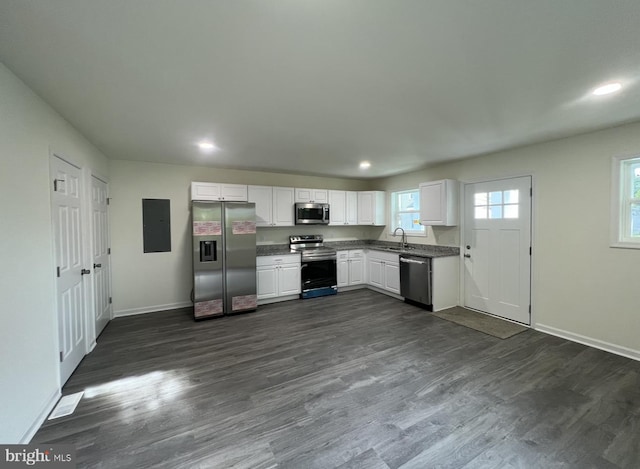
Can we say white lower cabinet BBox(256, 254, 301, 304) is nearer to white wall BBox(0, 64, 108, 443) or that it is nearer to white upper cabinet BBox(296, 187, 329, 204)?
white upper cabinet BBox(296, 187, 329, 204)

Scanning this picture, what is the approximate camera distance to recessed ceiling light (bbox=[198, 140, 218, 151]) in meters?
3.57

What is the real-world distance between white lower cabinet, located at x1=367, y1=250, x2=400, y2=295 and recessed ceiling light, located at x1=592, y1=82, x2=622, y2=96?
3576mm

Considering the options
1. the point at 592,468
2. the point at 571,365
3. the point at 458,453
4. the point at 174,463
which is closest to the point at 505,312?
the point at 571,365

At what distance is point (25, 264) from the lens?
1.97 metres

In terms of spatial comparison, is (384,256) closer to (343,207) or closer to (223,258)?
(343,207)

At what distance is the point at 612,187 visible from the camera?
308 centimetres

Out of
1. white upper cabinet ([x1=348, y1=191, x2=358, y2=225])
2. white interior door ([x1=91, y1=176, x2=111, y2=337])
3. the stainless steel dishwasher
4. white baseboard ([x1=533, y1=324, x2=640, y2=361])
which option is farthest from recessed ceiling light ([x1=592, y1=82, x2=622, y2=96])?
white interior door ([x1=91, y1=176, x2=111, y2=337])

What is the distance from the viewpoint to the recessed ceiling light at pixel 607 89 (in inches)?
83.6

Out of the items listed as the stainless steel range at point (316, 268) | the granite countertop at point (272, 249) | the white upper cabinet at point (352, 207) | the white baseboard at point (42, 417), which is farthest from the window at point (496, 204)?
the white baseboard at point (42, 417)

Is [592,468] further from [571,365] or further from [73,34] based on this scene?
[73,34]

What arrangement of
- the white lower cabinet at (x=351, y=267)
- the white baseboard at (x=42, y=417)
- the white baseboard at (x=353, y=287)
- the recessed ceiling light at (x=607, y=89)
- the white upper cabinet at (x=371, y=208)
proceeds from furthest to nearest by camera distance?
1. the white upper cabinet at (x=371, y=208)
2. the white baseboard at (x=353, y=287)
3. the white lower cabinet at (x=351, y=267)
4. the recessed ceiling light at (x=607, y=89)
5. the white baseboard at (x=42, y=417)

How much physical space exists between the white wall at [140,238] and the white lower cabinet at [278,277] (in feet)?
4.32

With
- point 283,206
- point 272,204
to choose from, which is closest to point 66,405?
point 272,204

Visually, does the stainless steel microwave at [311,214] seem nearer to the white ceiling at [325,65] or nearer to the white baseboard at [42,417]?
the white ceiling at [325,65]
